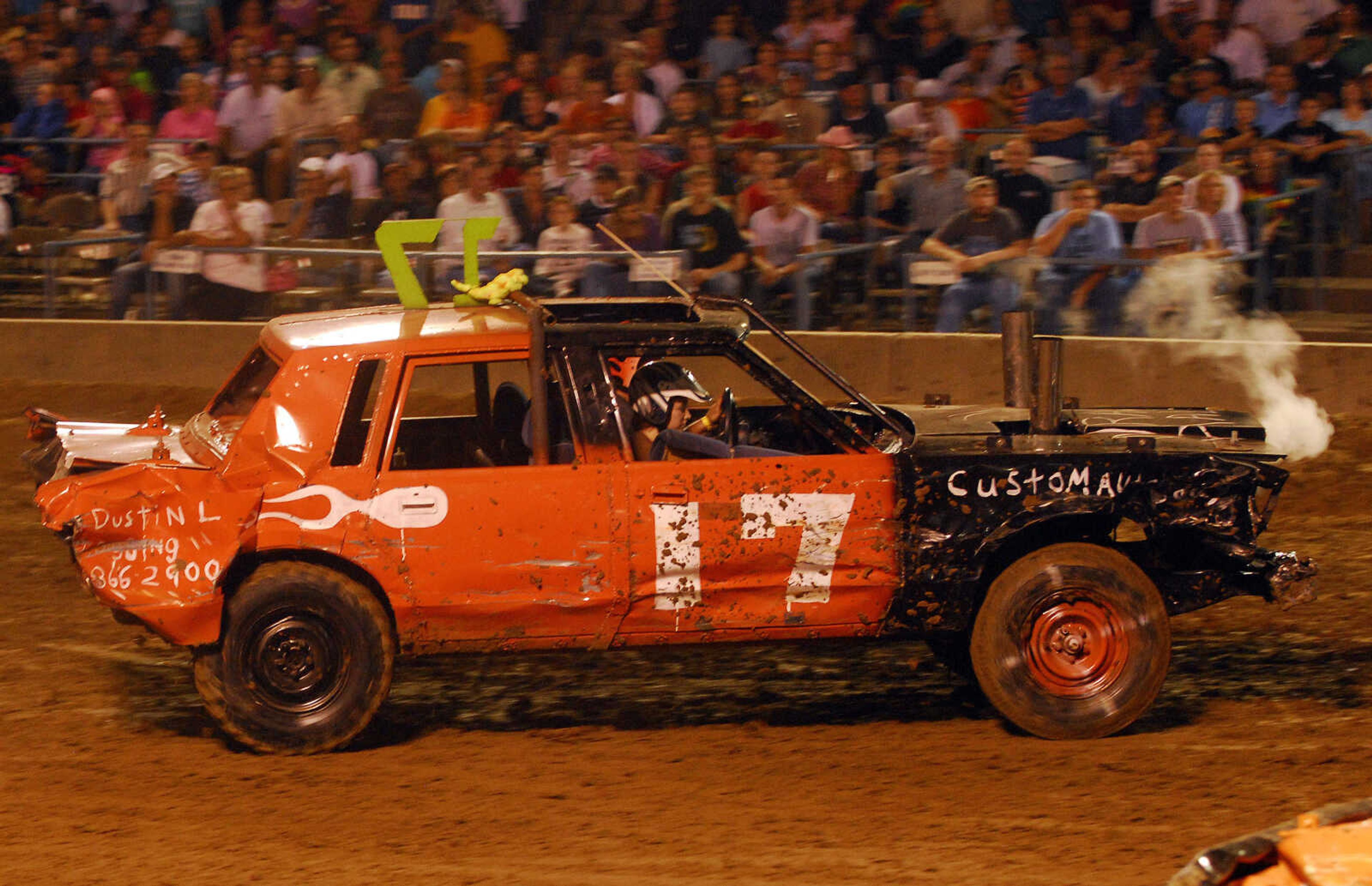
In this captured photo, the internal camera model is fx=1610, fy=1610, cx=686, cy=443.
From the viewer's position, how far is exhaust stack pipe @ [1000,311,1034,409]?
6520mm

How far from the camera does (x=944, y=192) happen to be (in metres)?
11.7

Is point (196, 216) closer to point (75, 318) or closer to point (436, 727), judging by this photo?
point (75, 318)

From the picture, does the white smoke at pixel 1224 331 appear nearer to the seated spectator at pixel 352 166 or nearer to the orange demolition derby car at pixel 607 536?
the orange demolition derby car at pixel 607 536

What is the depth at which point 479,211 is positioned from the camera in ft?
40.7

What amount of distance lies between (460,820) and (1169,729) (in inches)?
111

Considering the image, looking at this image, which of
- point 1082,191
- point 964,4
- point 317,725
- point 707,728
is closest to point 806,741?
point 707,728

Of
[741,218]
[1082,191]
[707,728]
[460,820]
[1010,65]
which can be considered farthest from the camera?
[1010,65]

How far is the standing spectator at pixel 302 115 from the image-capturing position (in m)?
13.8

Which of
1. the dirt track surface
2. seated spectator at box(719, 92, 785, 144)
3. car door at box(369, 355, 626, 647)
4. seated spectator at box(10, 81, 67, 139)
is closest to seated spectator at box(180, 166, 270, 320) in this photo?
seated spectator at box(10, 81, 67, 139)

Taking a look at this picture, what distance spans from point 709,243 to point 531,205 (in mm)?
1454

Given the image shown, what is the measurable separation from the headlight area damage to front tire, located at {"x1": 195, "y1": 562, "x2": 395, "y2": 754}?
0.18 metres

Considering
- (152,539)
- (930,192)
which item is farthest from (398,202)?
(152,539)

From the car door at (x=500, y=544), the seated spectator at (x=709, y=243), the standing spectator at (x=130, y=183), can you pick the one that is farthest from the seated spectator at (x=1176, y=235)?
the standing spectator at (x=130, y=183)

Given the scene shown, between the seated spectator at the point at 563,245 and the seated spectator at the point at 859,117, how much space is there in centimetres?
235
